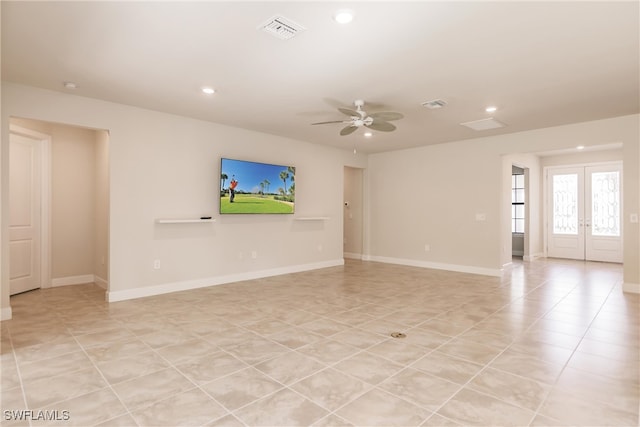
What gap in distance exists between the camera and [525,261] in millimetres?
8555

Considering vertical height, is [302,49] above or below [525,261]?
above

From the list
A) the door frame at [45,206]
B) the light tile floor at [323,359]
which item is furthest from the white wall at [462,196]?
the door frame at [45,206]

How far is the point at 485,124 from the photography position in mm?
5613

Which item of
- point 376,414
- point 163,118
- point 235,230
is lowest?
point 376,414

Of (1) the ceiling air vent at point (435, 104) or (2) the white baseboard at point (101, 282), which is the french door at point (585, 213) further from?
(2) the white baseboard at point (101, 282)

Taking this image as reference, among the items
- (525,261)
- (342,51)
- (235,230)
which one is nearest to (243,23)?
(342,51)

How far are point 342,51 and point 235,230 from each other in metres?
3.74

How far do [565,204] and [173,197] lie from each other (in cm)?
958

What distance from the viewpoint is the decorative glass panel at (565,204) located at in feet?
29.2

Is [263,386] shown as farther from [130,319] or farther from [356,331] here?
[130,319]

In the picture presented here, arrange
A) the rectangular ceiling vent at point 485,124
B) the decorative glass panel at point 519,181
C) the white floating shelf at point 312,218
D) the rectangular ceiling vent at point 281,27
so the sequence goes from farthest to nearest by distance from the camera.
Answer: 1. the decorative glass panel at point 519,181
2. the white floating shelf at point 312,218
3. the rectangular ceiling vent at point 485,124
4. the rectangular ceiling vent at point 281,27

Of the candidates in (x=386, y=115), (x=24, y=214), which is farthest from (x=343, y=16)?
(x=24, y=214)

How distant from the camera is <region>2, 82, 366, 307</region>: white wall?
4473mm

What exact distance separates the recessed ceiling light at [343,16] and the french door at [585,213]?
8.92m
